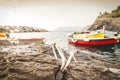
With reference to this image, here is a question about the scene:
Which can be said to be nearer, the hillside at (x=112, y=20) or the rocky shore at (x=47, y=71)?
the rocky shore at (x=47, y=71)

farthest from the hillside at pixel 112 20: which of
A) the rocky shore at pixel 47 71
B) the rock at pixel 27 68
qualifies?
the rock at pixel 27 68

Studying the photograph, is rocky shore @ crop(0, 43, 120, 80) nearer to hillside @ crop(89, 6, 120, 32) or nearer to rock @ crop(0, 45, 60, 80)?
rock @ crop(0, 45, 60, 80)

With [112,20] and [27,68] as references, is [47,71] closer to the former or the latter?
[27,68]

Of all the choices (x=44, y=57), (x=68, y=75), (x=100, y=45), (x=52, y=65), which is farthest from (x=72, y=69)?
(x=100, y=45)

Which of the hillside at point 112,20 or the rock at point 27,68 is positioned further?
the hillside at point 112,20

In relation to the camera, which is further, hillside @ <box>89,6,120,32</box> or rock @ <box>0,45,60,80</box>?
hillside @ <box>89,6,120,32</box>

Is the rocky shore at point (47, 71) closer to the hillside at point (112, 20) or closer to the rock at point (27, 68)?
the rock at point (27, 68)

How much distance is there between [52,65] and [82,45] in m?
19.1

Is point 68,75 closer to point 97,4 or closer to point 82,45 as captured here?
point 97,4

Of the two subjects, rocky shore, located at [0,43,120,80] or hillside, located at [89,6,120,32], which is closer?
rocky shore, located at [0,43,120,80]

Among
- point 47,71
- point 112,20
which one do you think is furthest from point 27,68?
point 112,20

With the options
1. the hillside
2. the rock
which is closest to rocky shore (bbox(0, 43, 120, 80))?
the rock

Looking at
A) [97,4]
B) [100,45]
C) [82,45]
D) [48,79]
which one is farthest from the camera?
[82,45]

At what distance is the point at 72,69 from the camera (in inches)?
143
